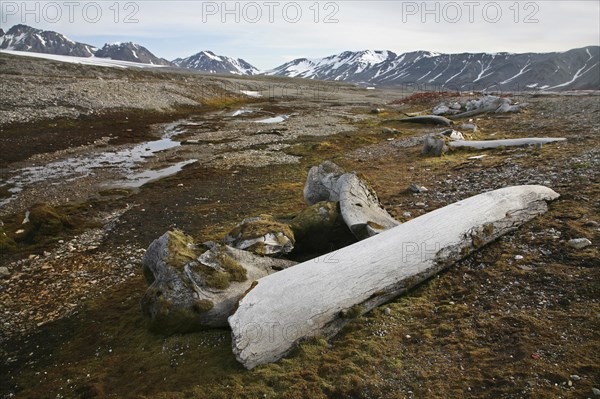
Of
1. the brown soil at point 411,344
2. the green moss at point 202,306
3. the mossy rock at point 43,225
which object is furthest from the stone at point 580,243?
the mossy rock at point 43,225

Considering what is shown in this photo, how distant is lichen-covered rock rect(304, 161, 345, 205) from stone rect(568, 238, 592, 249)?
21.9 feet

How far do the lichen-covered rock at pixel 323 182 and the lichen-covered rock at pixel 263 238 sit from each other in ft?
10.0

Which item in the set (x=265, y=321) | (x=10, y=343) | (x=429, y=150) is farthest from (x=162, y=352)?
(x=429, y=150)

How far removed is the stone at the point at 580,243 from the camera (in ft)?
29.7

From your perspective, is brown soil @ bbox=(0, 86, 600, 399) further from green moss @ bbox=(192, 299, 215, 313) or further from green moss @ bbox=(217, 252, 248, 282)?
green moss @ bbox=(217, 252, 248, 282)

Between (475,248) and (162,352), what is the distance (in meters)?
7.80

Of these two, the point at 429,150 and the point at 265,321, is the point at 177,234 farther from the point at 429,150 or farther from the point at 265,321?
the point at 429,150

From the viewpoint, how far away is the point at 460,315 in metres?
7.65

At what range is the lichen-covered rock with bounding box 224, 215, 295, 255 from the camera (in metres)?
9.55

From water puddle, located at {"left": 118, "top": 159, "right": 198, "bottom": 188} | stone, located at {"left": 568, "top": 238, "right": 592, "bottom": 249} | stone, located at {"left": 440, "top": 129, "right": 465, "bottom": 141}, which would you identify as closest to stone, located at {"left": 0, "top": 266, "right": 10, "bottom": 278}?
water puddle, located at {"left": 118, "top": 159, "right": 198, "bottom": 188}

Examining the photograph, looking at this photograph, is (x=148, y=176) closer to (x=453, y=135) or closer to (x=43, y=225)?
(x=43, y=225)

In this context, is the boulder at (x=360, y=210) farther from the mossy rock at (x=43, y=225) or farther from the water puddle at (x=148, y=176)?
the water puddle at (x=148, y=176)

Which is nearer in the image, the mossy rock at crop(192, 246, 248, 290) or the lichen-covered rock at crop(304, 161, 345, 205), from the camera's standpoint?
the mossy rock at crop(192, 246, 248, 290)

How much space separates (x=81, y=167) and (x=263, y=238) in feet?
67.3
